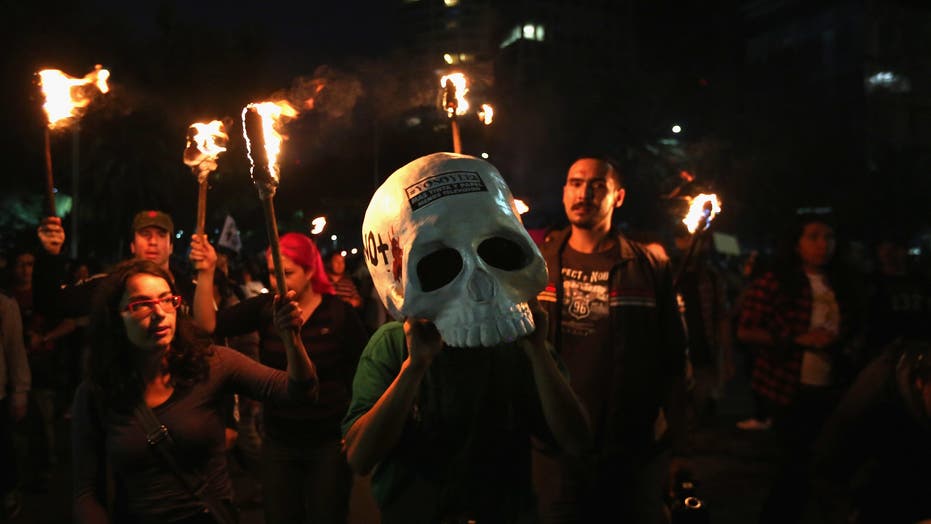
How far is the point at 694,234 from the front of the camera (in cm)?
467

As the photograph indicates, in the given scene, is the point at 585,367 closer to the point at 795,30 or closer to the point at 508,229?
the point at 508,229

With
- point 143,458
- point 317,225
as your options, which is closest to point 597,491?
point 143,458

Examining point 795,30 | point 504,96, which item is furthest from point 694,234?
point 795,30

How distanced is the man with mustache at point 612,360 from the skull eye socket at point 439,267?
4.24 ft

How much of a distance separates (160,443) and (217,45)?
2032cm

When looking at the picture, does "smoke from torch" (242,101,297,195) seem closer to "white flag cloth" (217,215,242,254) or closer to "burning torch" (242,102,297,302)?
"burning torch" (242,102,297,302)

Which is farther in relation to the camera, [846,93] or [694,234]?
[846,93]

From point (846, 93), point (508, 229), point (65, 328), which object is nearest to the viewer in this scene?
point (508, 229)

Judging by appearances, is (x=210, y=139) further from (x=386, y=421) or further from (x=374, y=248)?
(x=386, y=421)

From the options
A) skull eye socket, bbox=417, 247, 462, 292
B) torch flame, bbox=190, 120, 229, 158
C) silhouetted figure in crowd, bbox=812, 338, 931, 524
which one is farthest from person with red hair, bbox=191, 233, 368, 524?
silhouetted figure in crowd, bbox=812, 338, 931, 524

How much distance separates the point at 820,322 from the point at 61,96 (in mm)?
5227

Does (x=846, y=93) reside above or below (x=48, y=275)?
above

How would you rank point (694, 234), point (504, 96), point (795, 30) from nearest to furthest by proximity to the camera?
point (694, 234) → point (504, 96) → point (795, 30)

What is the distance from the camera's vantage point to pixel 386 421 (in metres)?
2.19
